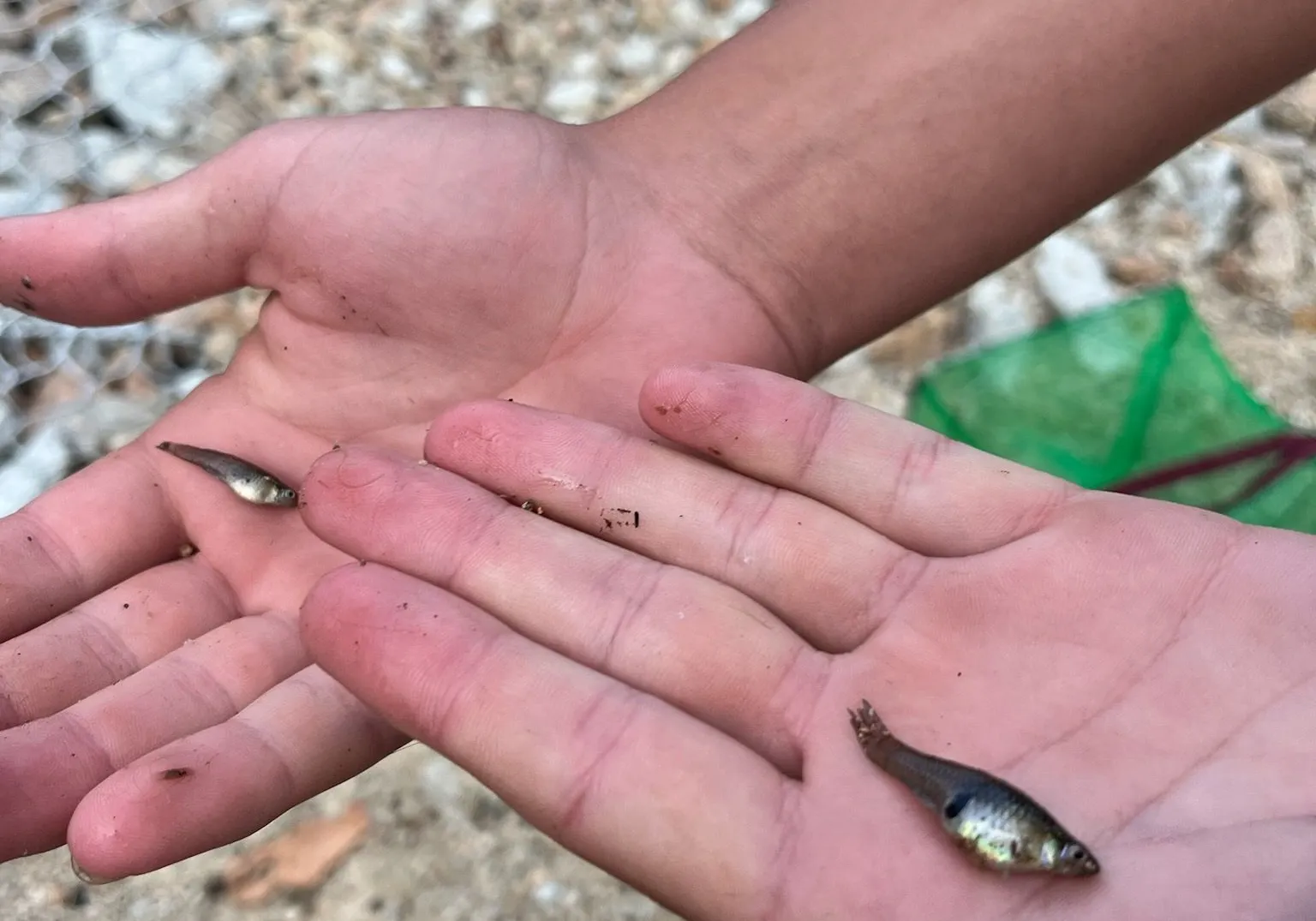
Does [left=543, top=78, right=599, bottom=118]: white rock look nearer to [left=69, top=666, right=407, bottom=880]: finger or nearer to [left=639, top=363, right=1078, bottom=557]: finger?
[left=639, top=363, right=1078, bottom=557]: finger

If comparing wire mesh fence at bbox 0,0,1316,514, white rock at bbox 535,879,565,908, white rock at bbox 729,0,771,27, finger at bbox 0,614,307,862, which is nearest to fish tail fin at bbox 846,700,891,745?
finger at bbox 0,614,307,862

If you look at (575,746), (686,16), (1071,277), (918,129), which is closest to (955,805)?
(575,746)

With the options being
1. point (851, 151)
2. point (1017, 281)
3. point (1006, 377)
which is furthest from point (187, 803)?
point (1017, 281)

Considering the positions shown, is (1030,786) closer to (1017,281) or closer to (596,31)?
(1017,281)

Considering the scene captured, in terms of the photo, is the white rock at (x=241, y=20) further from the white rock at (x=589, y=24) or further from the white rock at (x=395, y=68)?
the white rock at (x=589, y=24)

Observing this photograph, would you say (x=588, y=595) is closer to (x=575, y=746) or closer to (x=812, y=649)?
(x=575, y=746)
